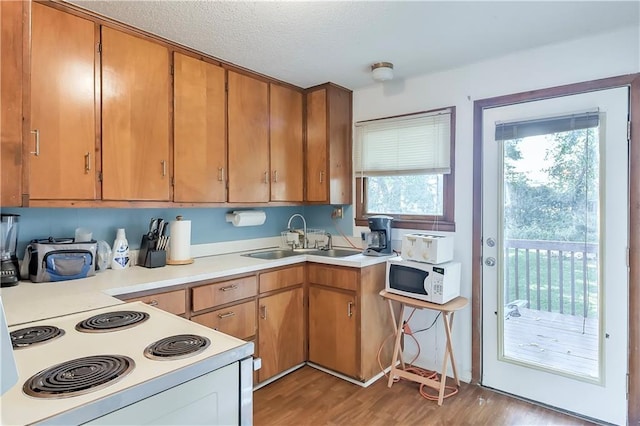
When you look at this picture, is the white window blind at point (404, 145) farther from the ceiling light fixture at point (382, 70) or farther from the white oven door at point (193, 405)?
the white oven door at point (193, 405)

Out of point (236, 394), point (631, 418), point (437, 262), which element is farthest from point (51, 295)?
point (631, 418)

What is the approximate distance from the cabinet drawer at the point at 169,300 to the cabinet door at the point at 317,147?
59.8 inches

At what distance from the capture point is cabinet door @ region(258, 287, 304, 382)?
2623mm

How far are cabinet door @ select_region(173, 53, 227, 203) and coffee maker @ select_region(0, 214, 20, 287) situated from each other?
853 mm

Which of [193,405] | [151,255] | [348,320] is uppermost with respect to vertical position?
[151,255]

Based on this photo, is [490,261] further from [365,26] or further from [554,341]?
[365,26]

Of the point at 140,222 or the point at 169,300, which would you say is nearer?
the point at 169,300

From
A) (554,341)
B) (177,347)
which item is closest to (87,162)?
(177,347)

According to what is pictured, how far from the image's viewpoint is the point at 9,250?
1933mm

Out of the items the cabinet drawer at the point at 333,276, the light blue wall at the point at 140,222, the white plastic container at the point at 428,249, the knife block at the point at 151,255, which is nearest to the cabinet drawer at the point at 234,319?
the knife block at the point at 151,255

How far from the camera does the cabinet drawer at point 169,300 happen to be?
1.97 meters

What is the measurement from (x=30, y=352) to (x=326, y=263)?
1976 mm

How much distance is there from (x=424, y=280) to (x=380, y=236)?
0.58 m

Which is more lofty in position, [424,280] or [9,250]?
[9,250]
